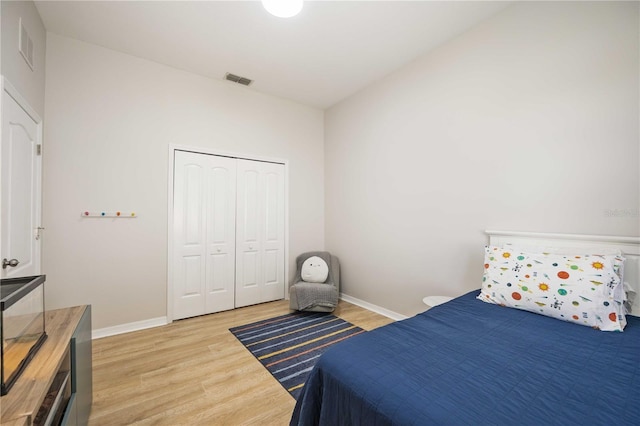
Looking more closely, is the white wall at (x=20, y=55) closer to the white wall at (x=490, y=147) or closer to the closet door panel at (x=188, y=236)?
the closet door panel at (x=188, y=236)

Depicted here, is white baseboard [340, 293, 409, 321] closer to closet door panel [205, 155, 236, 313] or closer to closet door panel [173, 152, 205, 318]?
closet door panel [205, 155, 236, 313]

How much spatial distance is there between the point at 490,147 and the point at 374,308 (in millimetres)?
2262

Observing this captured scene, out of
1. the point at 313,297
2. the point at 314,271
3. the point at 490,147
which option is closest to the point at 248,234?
the point at 314,271

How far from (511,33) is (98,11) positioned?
350 cm

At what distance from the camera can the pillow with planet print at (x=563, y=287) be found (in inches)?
56.9

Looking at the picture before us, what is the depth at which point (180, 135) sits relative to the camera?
3.17 m

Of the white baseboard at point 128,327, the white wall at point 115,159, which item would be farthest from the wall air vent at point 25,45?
the white baseboard at point 128,327

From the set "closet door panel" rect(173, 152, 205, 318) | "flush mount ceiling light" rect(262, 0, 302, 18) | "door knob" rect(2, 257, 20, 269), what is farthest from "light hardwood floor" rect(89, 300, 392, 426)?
"flush mount ceiling light" rect(262, 0, 302, 18)

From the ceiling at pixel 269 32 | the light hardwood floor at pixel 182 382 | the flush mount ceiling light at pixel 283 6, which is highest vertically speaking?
the ceiling at pixel 269 32

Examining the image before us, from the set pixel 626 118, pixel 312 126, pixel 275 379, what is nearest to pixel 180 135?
pixel 312 126

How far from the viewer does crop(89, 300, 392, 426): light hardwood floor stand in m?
1.67

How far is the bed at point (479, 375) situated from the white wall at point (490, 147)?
87 centimetres

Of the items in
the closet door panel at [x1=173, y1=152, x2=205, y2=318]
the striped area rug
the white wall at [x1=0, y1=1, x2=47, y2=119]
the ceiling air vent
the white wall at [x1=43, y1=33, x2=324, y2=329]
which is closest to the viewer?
the white wall at [x1=0, y1=1, x2=47, y2=119]

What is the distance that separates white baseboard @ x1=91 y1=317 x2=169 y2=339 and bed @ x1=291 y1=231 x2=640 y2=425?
246 centimetres
